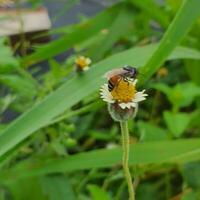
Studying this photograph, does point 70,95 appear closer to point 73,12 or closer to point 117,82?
point 117,82

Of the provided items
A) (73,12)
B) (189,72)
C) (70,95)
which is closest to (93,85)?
(70,95)

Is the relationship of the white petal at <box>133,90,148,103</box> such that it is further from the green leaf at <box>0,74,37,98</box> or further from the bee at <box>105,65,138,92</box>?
the green leaf at <box>0,74,37,98</box>

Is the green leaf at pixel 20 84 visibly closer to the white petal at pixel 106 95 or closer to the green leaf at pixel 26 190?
the green leaf at pixel 26 190

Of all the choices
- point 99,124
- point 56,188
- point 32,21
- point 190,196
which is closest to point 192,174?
point 190,196

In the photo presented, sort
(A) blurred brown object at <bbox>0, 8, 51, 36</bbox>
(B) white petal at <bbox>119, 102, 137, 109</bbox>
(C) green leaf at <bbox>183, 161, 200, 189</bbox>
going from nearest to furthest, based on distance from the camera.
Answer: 1. (B) white petal at <bbox>119, 102, 137, 109</bbox>
2. (C) green leaf at <bbox>183, 161, 200, 189</bbox>
3. (A) blurred brown object at <bbox>0, 8, 51, 36</bbox>

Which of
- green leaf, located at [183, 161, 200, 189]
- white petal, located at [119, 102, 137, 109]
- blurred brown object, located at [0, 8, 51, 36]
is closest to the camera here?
white petal, located at [119, 102, 137, 109]

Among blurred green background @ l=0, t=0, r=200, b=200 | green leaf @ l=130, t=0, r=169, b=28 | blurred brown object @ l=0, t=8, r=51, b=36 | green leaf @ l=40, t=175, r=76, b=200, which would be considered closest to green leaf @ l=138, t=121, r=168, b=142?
blurred green background @ l=0, t=0, r=200, b=200
